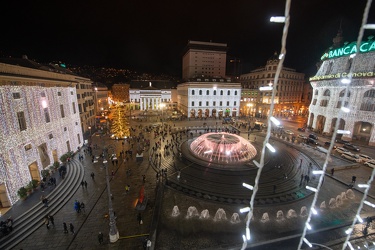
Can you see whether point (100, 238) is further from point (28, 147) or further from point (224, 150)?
point (224, 150)

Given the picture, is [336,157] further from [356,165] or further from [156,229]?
[156,229]

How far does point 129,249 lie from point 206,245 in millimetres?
5178

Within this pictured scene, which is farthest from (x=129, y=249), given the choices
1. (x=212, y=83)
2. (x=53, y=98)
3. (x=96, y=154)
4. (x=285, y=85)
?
(x=285, y=85)

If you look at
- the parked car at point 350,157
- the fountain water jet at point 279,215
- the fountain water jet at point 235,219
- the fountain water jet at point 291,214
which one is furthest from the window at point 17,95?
the parked car at point 350,157

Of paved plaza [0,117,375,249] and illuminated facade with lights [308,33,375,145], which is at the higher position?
illuminated facade with lights [308,33,375,145]

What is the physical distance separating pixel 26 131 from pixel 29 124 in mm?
829

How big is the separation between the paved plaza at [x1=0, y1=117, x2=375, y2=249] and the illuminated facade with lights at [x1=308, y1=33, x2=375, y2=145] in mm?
17390

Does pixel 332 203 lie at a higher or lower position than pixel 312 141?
lower

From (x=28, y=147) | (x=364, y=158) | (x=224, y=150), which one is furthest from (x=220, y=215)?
(x=364, y=158)

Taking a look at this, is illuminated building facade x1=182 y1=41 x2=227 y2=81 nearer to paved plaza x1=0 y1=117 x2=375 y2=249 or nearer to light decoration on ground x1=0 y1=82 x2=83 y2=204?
light decoration on ground x1=0 y1=82 x2=83 y2=204

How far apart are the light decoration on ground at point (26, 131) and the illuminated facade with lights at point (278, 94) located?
56092 millimetres

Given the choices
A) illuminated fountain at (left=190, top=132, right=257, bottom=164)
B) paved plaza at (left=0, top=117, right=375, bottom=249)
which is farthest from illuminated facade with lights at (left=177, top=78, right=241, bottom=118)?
paved plaza at (left=0, top=117, right=375, bottom=249)

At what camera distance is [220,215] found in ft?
48.1

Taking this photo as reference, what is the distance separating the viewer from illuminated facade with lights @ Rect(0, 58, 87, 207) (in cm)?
1513
